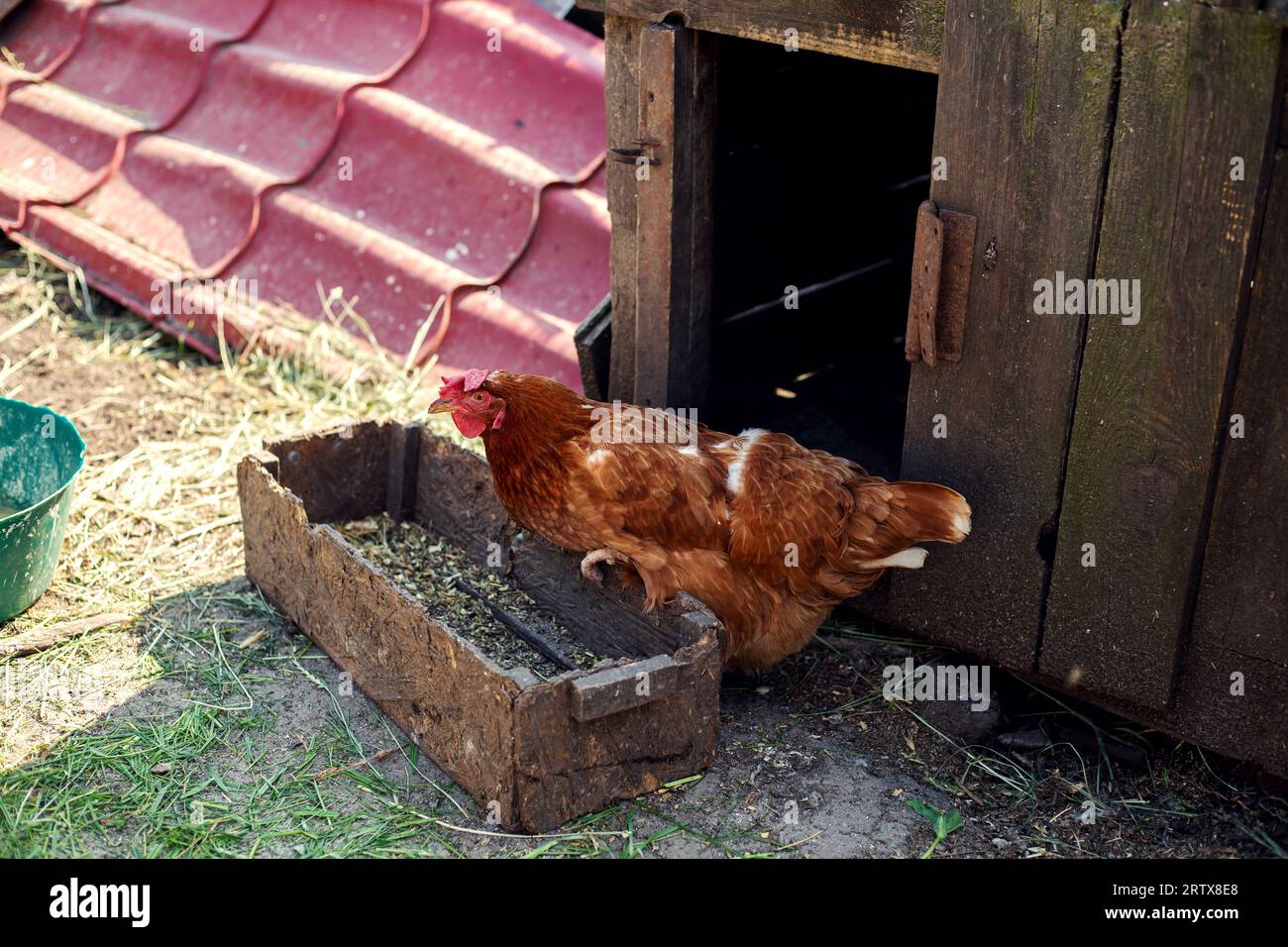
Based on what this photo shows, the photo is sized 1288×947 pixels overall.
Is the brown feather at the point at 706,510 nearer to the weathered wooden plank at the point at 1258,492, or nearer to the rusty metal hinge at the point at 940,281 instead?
the rusty metal hinge at the point at 940,281

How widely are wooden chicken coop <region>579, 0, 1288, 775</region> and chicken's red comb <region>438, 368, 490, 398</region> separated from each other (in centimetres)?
66

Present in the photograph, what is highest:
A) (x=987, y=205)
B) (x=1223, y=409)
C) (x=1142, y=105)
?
(x=1142, y=105)

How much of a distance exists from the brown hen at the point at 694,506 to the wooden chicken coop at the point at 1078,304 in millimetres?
191

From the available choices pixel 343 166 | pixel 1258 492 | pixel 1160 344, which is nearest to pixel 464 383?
pixel 1160 344

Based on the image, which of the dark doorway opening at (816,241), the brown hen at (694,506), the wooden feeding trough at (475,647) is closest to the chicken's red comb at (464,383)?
the brown hen at (694,506)

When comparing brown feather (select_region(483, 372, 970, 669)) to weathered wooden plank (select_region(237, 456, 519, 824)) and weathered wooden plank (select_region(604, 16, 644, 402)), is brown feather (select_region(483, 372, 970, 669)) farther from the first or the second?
weathered wooden plank (select_region(604, 16, 644, 402))

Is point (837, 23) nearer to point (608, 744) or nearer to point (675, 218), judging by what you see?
point (675, 218)

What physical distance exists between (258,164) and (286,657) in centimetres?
285

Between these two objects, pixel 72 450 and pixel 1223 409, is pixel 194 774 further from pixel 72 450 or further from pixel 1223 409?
pixel 1223 409

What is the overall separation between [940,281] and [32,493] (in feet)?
9.12

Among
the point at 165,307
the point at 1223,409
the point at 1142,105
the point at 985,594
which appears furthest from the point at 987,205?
the point at 165,307

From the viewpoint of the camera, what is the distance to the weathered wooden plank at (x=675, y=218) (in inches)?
138

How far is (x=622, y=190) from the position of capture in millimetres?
3738

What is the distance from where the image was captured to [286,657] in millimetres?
3627
